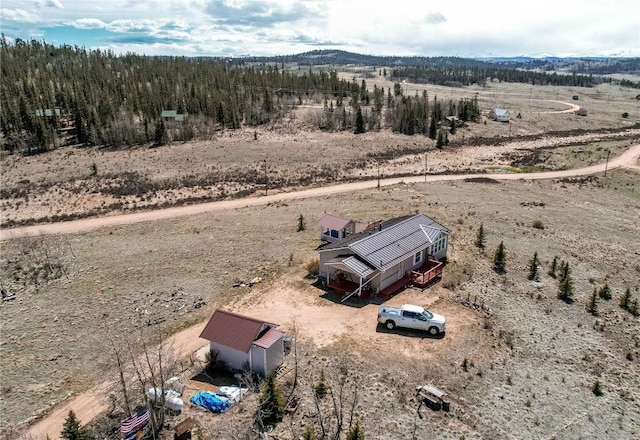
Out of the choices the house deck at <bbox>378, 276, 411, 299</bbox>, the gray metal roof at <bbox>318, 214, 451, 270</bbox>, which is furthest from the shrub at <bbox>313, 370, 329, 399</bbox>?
the house deck at <bbox>378, 276, 411, 299</bbox>

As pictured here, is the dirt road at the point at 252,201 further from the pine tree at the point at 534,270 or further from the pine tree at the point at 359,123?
the pine tree at the point at 359,123

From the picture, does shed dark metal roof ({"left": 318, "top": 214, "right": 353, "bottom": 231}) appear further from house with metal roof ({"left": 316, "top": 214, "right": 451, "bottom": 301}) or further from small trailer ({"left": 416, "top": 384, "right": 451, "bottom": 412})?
small trailer ({"left": 416, "top": 384, "right": 451, "bottom": 412})

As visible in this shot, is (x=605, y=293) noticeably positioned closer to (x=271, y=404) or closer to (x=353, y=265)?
(x=353, y=265)

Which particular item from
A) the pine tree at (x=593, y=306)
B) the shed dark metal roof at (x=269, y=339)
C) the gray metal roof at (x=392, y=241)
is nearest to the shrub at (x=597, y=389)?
the pine tree at (x=593, y=306)

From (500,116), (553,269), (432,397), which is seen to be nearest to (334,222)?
(553,269)

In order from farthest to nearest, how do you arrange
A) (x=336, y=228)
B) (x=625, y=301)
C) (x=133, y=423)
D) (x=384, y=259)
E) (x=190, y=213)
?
(x=190, y=213) → (x=336, y=228) → (x=384, y=259) → (x=625, y=301) → (x=133, y=423)
